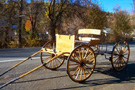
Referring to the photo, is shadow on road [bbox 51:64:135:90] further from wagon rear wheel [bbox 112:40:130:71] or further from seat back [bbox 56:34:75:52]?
seat back [bbox 56:34:75:52]

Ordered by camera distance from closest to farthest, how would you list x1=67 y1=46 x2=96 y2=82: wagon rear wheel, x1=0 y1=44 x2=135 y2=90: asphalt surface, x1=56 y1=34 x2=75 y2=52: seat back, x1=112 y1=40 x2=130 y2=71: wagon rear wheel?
x1=0 y1=44 x2=135 y2=90: asphalt surface < x1=67 y1=46 x2=96 y2=82: wagon rear wheel < x1=56 y1=34 x2=75 y2=52: seat back < x1=112 y1=40 x2=130 y2=71: wagon rear wheel

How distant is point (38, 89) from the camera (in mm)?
3924

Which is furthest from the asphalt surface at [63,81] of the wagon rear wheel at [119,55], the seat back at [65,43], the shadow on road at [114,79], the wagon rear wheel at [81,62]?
the seat back at [65,43]

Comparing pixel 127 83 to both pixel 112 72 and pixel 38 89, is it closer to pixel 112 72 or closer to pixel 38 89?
pixel 112 72

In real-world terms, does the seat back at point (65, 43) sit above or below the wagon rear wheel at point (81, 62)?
above

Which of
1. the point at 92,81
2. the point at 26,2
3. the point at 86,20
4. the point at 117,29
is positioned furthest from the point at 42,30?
the point at 92,81

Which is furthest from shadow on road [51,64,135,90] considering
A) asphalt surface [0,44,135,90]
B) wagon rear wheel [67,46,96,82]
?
wagon rear wheel [67,46,96,82]

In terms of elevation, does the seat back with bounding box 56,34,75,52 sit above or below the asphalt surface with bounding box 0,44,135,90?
above

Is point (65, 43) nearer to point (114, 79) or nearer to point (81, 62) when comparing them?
point (81, 62)

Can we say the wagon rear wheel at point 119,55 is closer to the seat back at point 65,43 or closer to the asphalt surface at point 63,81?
the asphalt surface at point 63,81

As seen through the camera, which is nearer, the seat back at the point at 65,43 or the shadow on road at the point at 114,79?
the shadow on road at the point at 114,79

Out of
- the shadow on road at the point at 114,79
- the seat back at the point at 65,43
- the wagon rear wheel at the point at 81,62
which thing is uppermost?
the seat back at the point at 65,43

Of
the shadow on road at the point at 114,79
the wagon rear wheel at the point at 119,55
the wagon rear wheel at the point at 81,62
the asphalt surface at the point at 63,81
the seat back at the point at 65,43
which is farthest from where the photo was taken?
the wagon rear wheel at the point at 119,55

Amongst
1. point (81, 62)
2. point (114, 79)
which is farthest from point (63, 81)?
point (114, 79)
